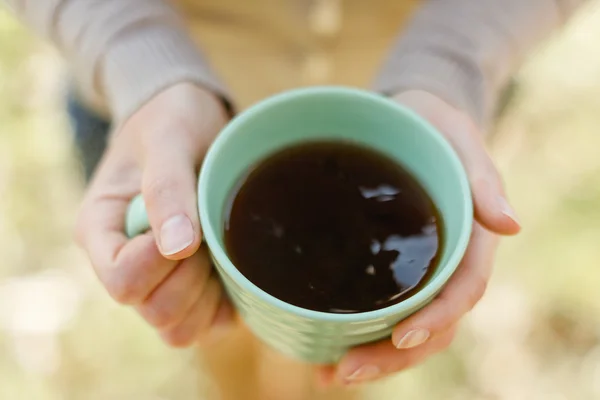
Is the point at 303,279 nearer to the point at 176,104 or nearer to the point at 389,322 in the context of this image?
the point at 389,322

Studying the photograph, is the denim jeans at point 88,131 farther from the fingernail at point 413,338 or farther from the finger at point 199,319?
the fingernail at point 413,338

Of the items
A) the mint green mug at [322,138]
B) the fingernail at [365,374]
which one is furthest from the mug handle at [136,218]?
the fingernail at [365,374]

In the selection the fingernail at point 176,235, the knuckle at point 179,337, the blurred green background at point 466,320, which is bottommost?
the blurred green background at point 466,320

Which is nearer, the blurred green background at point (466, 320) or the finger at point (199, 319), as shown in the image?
the finger at point (199, 319)

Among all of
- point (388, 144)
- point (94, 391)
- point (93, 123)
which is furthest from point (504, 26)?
point (94, 391)

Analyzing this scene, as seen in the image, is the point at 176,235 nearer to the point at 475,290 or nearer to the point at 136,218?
the point at 136,218

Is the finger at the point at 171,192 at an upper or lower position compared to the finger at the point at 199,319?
upper
